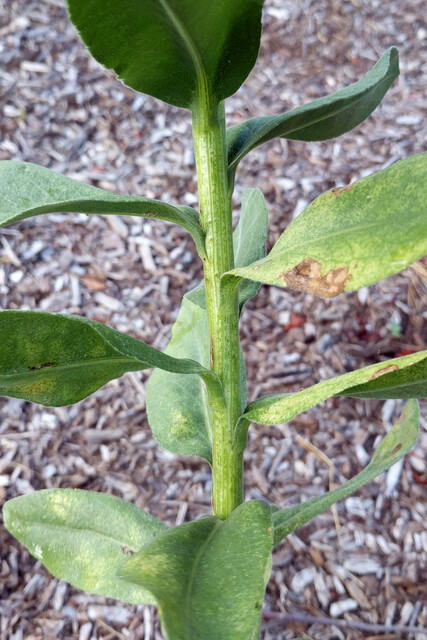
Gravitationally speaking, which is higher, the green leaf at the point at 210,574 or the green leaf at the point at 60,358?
the green leaf at the point at 60,358

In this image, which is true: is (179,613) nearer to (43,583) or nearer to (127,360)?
(127,360)

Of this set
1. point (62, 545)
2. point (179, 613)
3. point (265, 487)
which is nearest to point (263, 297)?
point (265, 487)

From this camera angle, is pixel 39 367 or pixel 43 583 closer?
pixel 39 367

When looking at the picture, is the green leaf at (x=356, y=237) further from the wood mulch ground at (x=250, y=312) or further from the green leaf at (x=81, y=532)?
the wood mulch ground at (x=250, y=312)

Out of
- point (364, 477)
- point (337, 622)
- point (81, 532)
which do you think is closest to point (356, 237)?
point (364, 477)

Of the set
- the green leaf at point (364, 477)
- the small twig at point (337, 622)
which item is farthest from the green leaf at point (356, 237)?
the small twig at point (337, 622)

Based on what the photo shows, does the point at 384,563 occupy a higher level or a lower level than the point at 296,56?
lower
